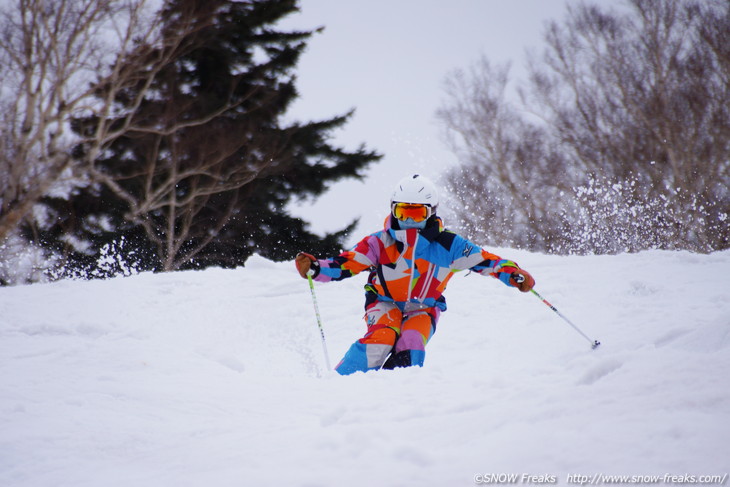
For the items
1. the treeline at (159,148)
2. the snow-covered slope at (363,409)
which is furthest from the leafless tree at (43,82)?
the snow-covered slope at (363,409)

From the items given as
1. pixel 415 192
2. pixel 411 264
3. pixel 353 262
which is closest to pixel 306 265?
pixel 353 262

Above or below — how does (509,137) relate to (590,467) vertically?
above

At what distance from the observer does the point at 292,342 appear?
16.9 feet

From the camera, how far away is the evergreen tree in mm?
11742

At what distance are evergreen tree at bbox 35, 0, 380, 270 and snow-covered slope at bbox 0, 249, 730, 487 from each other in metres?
7.76

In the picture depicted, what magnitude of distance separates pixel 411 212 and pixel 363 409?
176cm

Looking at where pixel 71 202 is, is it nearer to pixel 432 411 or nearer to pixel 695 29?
pixel 432 411

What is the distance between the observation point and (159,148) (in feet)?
40.2

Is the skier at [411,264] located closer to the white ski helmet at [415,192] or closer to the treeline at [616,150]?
the white ski helmet at [415,192]

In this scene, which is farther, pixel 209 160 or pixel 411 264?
pixel 209 160

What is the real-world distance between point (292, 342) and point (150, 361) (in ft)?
7.13

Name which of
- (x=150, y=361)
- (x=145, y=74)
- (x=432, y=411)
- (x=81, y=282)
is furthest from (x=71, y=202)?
(x=432, y=411)

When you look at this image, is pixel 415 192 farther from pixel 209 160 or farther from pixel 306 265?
pixel 209 160

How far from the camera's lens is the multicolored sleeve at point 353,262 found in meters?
3.78
